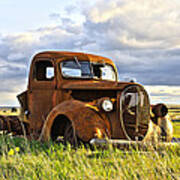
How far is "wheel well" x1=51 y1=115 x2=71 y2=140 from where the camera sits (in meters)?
6.91

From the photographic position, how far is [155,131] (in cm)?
706

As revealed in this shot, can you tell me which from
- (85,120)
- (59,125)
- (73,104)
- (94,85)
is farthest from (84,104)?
(59,125)

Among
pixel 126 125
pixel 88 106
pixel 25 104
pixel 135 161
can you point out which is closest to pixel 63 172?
pixel 135 161

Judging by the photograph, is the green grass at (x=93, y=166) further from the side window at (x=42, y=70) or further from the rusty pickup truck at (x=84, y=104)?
the side window at (x=42, y=70)

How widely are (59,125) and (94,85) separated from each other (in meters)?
1.27

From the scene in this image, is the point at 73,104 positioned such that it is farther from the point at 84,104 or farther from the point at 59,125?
the point at 59,125

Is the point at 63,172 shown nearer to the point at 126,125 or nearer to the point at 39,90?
the point at 126,125

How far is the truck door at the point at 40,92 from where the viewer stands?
7.64 meters

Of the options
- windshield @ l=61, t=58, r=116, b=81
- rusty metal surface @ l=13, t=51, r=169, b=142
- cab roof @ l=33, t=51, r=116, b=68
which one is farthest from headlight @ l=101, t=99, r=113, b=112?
cab roof @ l=33, t=51, r=116, b=68

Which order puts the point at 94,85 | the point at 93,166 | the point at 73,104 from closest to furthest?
the point at 93,166, the point at 73,104, the point at 94,85

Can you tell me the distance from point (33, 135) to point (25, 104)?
3.48 feet

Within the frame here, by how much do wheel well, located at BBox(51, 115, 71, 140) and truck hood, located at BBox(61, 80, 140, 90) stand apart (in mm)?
795

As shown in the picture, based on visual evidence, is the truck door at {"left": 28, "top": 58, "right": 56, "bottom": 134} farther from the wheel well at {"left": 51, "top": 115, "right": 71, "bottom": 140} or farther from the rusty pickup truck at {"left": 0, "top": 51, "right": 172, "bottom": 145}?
the wheel well at {"left": 51, "top": 115, "right": 71, "bottom": 140}

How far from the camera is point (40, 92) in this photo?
7.85 meters
